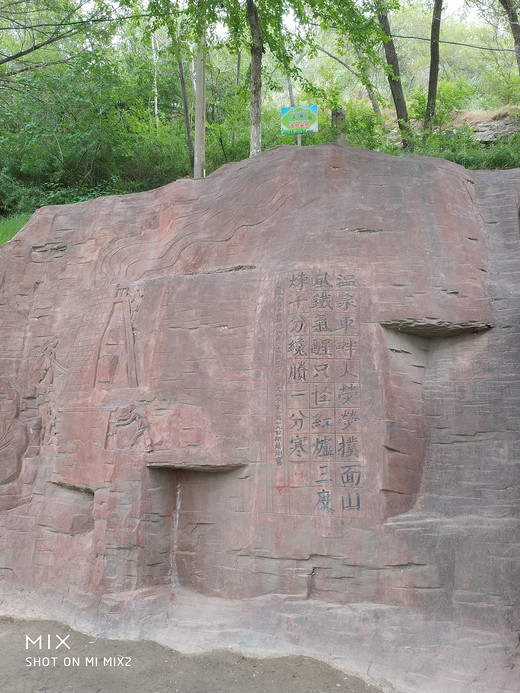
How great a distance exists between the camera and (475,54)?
21.4 metres

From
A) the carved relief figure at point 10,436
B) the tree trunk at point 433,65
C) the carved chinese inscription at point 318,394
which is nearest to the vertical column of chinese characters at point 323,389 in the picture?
the carved chinese inscription at point 318,394

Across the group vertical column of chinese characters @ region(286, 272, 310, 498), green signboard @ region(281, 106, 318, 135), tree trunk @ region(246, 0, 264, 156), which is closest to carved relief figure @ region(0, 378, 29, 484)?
vertical column of chinese characters @ region(286, 272, 310, 498)

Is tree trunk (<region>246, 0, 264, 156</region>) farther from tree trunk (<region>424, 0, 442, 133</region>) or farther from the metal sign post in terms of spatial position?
tree trunk (<region>424, 0, 442, 133</region>)

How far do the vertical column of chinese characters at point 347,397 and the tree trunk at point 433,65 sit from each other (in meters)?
7.32

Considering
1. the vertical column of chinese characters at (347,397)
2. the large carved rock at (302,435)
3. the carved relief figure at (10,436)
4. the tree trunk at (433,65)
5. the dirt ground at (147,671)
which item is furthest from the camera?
the tree trunk at (433,65)

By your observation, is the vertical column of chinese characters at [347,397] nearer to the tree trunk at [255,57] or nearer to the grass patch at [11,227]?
the tree trunk at [255,57]

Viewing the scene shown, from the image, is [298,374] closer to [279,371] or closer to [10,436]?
[279,371]

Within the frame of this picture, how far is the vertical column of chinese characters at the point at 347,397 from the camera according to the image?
180 inches

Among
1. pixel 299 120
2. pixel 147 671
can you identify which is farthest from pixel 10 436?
pixel 299 120

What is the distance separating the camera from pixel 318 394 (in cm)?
479

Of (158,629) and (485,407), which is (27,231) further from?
(485,407)

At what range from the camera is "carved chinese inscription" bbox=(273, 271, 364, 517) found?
181 inches

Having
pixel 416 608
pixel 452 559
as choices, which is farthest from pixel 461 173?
pixel 416 608

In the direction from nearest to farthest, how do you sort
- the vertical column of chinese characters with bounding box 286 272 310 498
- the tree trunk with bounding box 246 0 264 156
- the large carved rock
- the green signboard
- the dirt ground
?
the dirt ground
the large carved rock
the vertical column of chinese characters with bounding box 286 272 310 498
the green signboard
the tree trunk with bounding box 246 0 264 156
